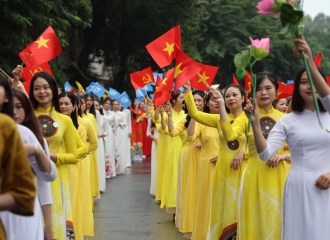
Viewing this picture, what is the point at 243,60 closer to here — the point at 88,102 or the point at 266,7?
the point at 266,7

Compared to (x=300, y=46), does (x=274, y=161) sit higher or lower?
lower

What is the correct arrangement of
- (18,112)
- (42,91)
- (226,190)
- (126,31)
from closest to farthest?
1. (18,112)
2. (42,91)
3. (226,190)
4. (126,31)

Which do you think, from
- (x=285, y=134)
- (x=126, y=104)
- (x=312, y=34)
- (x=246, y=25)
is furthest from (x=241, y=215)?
(x=312, y=34)

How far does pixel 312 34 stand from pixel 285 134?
74364mm

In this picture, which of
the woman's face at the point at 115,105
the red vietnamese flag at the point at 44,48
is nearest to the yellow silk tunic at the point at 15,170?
the red vietnamese flag at the point at 44,48

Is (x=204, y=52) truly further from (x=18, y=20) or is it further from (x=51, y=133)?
(x=51, y=133)

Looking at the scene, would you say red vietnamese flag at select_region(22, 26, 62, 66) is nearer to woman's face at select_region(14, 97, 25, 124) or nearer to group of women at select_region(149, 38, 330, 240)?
group of women at select_region(149, 38, 330, 240)

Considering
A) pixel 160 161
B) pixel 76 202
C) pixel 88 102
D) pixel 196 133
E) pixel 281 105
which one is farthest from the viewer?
pixel 160 161

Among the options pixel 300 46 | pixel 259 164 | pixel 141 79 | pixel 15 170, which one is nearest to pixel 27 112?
pixel 15 170

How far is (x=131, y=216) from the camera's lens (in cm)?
1231

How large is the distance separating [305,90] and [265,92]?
1530 mm

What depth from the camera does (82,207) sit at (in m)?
9.59

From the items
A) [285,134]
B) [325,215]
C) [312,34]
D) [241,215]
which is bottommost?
[312,34]

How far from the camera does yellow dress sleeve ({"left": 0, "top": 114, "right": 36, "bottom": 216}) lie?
3512 mm
